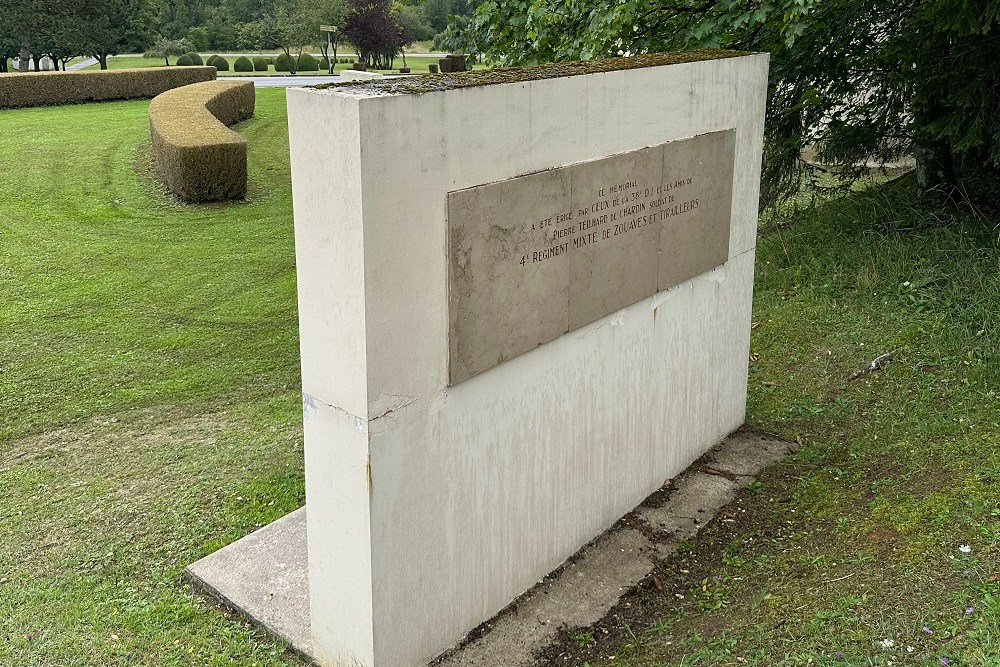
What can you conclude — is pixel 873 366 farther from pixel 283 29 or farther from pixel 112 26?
pixel 283 29

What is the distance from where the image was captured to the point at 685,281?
5.86 meters

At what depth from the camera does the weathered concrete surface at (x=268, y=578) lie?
4641mm

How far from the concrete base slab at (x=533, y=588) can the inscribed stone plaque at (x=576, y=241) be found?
1.27 metres

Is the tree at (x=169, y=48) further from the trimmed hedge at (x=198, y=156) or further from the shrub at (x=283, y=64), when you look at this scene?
the trimmed hedge at (x=198, y=156)

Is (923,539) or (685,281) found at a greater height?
(685,281)

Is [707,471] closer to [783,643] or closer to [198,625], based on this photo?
[783,643]

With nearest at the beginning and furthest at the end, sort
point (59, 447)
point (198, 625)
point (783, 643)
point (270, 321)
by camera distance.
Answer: point (783, 643)
point (198, 625)
point (59, 447)
point (270, 321)

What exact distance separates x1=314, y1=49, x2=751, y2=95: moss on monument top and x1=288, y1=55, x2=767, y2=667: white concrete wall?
0.07 metres

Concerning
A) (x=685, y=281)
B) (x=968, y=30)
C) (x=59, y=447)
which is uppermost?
(x=968, y=30)

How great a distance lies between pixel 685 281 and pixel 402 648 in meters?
2.74

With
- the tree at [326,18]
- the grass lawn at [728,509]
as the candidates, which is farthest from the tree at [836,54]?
the tree at [326,18]

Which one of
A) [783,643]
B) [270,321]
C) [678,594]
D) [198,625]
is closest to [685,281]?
[678,594]

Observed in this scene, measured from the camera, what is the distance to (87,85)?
24625 millimetres

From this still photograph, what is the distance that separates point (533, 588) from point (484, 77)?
2.49 metres
